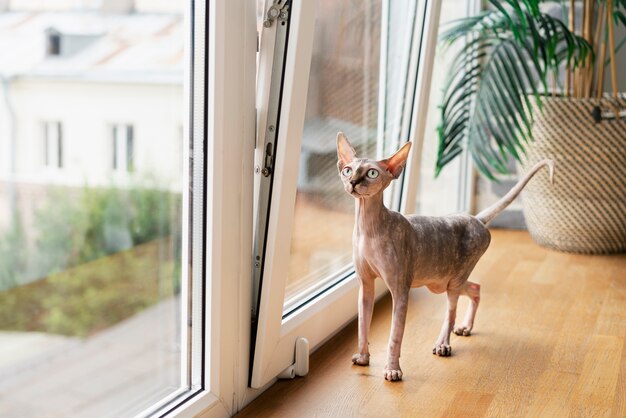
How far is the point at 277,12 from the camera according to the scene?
5.17 ft

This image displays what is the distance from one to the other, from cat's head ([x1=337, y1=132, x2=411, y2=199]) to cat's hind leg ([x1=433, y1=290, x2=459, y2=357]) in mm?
409

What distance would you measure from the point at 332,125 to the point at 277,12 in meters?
0.56

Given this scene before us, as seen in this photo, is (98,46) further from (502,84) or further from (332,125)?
(502,84)

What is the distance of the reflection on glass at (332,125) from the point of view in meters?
1.97

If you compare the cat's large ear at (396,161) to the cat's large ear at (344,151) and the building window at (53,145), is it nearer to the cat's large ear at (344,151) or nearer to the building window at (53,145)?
the cat's large ear at (344,151)

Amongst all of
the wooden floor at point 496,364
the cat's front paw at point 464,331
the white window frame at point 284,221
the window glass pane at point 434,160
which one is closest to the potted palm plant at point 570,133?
the window glass pane at point 434,160

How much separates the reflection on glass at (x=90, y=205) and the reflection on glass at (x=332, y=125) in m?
0.49

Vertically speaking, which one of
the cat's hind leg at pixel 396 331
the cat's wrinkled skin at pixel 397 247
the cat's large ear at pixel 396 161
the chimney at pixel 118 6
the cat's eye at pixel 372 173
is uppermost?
the chimney at pixel 118 6

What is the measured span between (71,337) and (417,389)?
817 millimetres

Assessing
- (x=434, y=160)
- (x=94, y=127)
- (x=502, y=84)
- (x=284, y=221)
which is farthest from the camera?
(x=434, y=160)

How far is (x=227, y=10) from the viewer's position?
1.43 meters

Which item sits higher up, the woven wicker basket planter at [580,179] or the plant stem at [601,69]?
the plant stem at [601,69]

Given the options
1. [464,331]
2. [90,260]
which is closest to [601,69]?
[464,331]

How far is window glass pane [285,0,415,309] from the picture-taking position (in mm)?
1979
